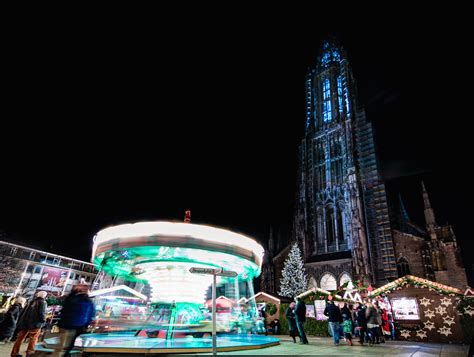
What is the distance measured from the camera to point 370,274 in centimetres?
3114

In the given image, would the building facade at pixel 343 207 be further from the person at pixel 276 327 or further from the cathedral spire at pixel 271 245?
the person at pixel 276 327

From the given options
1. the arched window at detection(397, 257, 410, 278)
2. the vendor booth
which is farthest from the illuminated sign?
the arched window at detection(397, 257, 410, 278)

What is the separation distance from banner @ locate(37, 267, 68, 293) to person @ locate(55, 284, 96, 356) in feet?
152

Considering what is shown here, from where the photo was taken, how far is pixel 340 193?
37969 mm

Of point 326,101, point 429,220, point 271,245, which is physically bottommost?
point 271,245

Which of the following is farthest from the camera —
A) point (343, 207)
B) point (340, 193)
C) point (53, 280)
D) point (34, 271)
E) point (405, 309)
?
point (53, 280)

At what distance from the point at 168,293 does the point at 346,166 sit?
34459mm

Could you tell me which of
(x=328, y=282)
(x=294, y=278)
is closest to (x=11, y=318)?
(x=294, y=278)

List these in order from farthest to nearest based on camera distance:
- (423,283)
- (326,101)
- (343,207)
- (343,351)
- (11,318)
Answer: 1. (326,101)
2. (343,207)
3. (423,283)
4. (11,318)
5. (343,351)

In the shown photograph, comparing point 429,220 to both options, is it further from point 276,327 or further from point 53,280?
point 53,280

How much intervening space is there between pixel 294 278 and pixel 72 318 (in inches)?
1224

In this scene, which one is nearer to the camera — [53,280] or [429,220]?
[429,220]

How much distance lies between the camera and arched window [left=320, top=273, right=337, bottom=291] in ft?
108

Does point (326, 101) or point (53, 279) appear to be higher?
point (326, 101)
